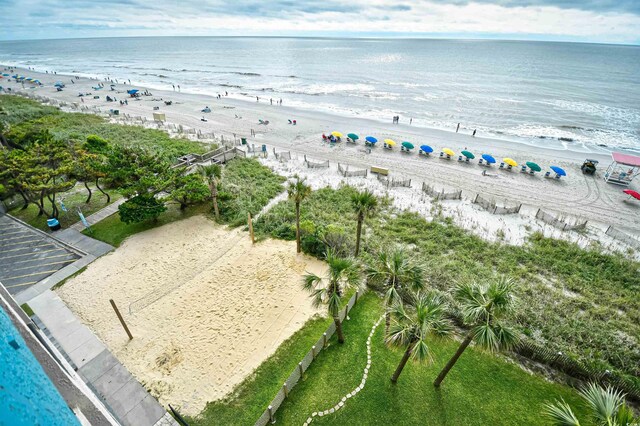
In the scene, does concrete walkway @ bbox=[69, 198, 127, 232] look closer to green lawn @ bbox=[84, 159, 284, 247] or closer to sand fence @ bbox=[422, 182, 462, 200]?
green lawn @ bbox=[84, 159, 284, 247]

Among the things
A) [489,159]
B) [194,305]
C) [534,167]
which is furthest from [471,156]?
[194,305]

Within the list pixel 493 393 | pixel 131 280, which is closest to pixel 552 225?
pixel 493 393

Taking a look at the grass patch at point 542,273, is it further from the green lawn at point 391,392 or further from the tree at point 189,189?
the tree at point 189,189

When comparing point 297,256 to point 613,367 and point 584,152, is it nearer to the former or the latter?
point 613,367

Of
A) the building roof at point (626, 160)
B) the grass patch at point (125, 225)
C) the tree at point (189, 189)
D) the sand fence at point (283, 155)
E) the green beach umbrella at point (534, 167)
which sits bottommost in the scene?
the grass patch at point (125, 225)

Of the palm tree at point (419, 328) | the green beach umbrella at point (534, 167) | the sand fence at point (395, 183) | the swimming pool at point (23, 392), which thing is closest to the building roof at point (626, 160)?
the green beach umbrella at point (534, 167)
